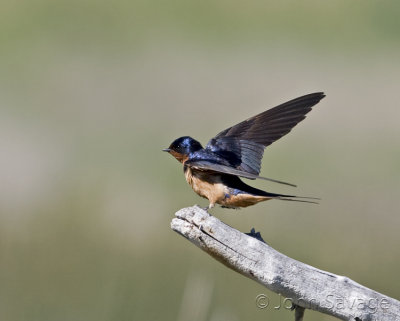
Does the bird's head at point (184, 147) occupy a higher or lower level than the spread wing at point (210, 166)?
higher

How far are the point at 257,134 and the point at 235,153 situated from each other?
0.12 m

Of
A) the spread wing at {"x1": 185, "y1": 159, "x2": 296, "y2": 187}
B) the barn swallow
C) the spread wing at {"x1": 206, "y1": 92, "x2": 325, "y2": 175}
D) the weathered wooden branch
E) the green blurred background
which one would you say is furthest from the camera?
the green blurred background

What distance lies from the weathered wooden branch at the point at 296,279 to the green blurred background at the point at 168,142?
3.27 ft

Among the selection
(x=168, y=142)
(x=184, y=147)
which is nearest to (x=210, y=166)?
(x=184, y=147)

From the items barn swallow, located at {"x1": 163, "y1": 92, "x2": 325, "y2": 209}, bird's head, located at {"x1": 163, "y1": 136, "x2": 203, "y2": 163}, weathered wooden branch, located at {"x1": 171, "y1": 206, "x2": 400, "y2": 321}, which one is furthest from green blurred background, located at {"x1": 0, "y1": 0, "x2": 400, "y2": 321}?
weathered wooden branch, located at {"x1": 171, "y1": 206, "x2": 400, "y2": 321}

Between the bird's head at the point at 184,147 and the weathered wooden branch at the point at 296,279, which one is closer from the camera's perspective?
the weathered wooden branch at the point at 296,279

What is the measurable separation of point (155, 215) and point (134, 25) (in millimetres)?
4217

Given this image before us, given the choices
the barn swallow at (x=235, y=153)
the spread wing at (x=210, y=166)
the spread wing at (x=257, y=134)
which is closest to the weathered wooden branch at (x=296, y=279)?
the spread wing at (x=210, y=166)

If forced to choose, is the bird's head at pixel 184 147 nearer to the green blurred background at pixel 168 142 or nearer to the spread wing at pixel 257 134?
the spread wing at pixel 257 134

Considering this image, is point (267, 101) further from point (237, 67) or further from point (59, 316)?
point (59, 316)

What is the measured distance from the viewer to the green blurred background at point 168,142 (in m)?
6.83

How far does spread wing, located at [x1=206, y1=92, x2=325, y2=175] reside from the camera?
16.8 ft

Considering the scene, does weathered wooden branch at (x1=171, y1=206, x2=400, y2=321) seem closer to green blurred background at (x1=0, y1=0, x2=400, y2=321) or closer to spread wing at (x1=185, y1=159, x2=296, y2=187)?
spread wing at (x1=185, y1=159, x2=296, y2=187)

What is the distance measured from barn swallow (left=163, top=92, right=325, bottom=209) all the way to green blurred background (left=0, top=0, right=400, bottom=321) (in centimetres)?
43
